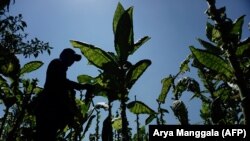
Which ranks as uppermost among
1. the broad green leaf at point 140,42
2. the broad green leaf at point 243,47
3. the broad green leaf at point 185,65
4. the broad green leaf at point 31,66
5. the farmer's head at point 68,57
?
the broad green leaf at point 31,66

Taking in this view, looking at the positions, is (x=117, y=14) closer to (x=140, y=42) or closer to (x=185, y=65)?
(x=140, y=42)

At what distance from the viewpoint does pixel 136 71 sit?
17.5 ft

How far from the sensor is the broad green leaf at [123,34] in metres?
5.41

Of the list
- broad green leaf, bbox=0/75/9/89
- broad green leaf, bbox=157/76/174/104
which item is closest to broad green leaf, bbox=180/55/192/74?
broad green leaf, bbox=157/76/174/104

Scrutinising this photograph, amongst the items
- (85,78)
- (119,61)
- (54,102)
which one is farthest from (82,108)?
(54,102)

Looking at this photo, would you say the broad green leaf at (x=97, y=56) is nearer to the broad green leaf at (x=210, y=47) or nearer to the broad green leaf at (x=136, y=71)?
the broad green leaf at (x=136, y=71)

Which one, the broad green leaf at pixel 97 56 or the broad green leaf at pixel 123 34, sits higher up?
the broad green leaf at pixel 123 34

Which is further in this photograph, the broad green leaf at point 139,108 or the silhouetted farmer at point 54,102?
the broad green leaf at point 139,108

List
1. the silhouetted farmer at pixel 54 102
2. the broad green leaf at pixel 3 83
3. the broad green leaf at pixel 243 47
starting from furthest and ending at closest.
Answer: the broad green leaf at pixel 3 83, the broad green leaf at pixel 243 47, the silhouetted farmer at pixel 54 102

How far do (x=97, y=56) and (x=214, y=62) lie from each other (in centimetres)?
213

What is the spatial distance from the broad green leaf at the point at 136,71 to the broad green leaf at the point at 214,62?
97 centimetres

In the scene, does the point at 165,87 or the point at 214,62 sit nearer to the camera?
the point at 214,62

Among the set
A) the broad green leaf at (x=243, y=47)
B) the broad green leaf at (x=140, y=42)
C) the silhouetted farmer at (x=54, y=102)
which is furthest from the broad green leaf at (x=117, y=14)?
the broad green leaf at (x=243, y=47)

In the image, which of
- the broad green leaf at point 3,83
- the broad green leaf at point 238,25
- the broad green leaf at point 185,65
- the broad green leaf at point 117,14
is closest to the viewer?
the broad green leaf at point 117,14
